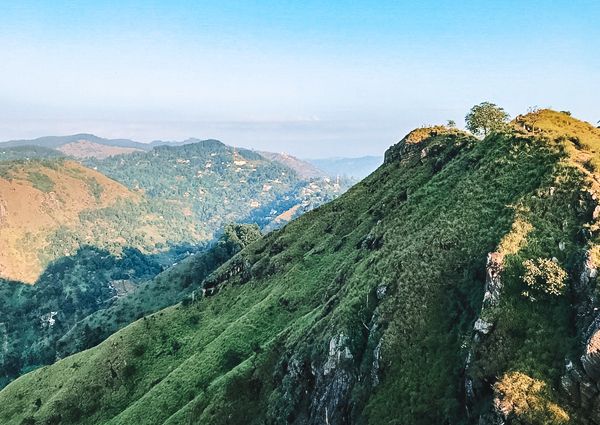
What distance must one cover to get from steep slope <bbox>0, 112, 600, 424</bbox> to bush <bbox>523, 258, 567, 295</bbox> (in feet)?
0.51

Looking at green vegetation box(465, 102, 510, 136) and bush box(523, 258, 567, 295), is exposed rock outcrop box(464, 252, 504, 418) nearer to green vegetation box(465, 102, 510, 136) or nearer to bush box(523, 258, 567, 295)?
bush box(523, 258, 567, 295)

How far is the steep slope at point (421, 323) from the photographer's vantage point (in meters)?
44.8

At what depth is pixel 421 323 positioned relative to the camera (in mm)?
54938

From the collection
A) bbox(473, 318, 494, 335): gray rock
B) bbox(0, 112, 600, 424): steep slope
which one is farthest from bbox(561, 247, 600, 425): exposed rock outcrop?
bbox(473, 318, 494, 335): gray rock

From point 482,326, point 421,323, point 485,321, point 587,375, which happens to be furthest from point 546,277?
point 421,323

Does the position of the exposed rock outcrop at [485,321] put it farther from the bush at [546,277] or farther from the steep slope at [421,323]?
the bush at [546,277]

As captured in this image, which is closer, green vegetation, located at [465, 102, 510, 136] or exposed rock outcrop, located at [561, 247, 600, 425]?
exposed rock outcrop, located at [561, 247, 600, 425]

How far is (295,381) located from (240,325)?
36010 millimetres

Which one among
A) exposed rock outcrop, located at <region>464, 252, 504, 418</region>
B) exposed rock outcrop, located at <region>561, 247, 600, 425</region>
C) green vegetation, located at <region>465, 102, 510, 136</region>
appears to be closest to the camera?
exposed rock outcrop, located at <region>561, 247, 600, 425</region>

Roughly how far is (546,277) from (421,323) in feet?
47.0

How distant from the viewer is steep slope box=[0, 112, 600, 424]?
44.8 m

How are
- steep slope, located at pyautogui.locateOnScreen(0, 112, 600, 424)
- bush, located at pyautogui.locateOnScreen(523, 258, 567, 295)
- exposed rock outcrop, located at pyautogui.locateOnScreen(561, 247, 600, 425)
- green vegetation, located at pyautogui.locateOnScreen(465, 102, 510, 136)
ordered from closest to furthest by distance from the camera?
exposed rock outcrop, located at pyautogui.locateOnScreen(561, 247, 600, 425), steep slope, located at pyautogui.locateOnScreen(0, 112, 600, 424), bush, located at pyautogui.locateOnScreen(523, 258, 567, 295), green vegetation, located at pyautogui.locateOnScreen(465, 102, 510, 136)

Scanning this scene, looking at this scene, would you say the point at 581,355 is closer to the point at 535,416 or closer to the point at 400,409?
the point at 535,416

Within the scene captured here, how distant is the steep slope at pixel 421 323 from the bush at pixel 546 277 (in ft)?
0.51
